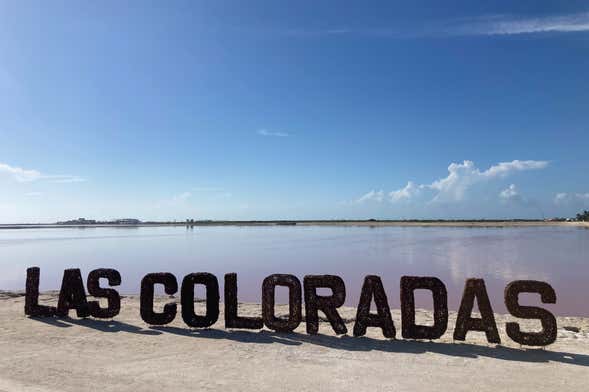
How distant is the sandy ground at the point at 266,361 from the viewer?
6586mm

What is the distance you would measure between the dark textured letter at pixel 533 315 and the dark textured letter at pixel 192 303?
643 cm

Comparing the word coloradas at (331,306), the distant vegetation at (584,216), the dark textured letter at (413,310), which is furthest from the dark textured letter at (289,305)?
the distant vegetation at (584,216)

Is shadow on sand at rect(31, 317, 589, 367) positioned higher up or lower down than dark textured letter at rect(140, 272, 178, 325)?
lower down

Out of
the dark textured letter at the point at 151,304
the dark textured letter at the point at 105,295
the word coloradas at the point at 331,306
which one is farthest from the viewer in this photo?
the dark textured letter at the point at 105,295

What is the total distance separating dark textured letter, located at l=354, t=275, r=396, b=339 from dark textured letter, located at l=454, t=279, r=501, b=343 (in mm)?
1392

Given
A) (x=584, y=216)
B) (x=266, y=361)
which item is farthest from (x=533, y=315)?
(x=584, y=216)

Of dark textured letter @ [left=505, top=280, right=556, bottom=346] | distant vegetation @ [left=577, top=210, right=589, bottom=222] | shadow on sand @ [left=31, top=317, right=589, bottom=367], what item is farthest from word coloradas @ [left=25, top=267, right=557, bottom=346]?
distant vegetation @ [left=577, top=210, right=589, bottom=222]

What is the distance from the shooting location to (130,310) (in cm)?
1284

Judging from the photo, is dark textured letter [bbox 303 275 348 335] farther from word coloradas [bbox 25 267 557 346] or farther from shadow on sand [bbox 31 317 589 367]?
shadow on sand [bbox 31 317 589 367]

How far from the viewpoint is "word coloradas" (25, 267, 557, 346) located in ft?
28.7

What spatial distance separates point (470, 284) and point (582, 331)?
3.91 meters

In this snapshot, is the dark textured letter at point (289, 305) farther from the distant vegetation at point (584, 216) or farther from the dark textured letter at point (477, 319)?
the distant vegetation at point (584, 216)

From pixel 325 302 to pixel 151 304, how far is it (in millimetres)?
4368

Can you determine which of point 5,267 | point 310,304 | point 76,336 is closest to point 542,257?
point 310,304
